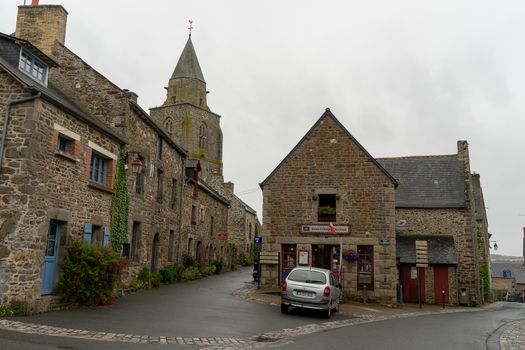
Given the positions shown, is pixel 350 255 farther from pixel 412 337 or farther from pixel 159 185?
pixel 159 185

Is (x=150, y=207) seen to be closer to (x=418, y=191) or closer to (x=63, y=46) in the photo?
(x=63, y=46)

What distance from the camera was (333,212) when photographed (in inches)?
778

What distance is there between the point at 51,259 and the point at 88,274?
1063mm

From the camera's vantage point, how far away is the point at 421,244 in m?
19.4

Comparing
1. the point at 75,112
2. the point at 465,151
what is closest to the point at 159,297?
the point at 75,112

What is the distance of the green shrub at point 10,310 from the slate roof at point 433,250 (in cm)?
1781

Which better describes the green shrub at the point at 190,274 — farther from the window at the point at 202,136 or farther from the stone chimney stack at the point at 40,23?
the window at the point at 202,136

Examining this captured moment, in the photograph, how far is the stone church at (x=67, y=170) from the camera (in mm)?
11219

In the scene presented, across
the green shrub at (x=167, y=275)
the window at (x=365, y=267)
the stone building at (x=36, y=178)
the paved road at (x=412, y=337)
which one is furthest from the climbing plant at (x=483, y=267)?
the stone building at (x=36, y=178)

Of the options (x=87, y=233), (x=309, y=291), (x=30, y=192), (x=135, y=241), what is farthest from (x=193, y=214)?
(x=30, y=192)

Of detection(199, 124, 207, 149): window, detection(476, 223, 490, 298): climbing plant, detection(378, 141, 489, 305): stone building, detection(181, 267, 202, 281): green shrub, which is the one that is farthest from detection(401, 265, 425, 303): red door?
detection(199, 124, 207, 149): window

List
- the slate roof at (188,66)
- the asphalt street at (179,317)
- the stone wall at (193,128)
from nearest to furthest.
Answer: the asphalt street at (179,317), the stone wall at (193,128), the slate roof at (188,66)

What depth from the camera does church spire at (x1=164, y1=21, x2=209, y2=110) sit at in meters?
57.0

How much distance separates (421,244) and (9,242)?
1540 centimetres
